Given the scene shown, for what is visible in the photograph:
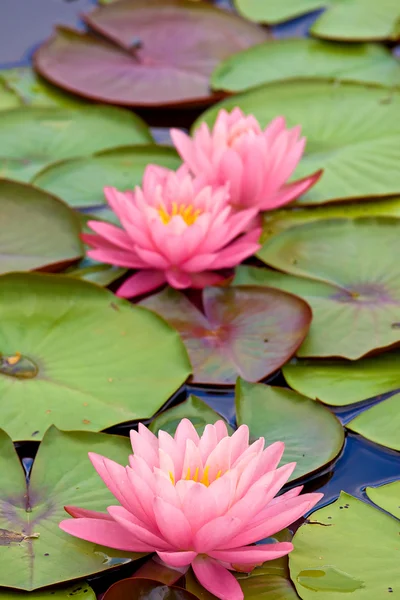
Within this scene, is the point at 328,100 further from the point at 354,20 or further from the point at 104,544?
the point at 104,544

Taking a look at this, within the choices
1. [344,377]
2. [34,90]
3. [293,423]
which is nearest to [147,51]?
[34,90]

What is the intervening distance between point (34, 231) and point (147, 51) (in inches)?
46.5

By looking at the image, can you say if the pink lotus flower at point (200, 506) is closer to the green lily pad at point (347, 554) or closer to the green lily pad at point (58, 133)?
the green lily pad at point (347, 554)

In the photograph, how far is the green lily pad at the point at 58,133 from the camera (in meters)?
2.43

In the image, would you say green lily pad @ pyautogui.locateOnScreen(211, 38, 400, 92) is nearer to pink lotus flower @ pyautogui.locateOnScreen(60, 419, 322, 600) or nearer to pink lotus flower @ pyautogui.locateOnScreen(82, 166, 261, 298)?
pink lotus flower @ pyautogui.locateOnScreen(82, 166, 261, 298)

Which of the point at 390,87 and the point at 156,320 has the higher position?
the point at 390,87

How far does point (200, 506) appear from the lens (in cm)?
119

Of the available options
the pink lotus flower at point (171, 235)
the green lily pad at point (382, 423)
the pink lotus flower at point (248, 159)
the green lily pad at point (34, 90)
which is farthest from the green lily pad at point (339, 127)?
the green lily pad at point (382, 423)

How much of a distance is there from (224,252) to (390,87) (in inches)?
42.5

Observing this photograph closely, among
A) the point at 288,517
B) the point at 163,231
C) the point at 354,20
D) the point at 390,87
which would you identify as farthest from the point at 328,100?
the point at 288,517

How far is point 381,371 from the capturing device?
1728 millimetres

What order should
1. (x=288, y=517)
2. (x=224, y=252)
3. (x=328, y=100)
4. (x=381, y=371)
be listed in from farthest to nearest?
(x=328, y=100) → (x=224, y=252) → (x=381, y=371) → (x=288, y=517)

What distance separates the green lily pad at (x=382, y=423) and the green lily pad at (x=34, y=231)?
82 centimetres

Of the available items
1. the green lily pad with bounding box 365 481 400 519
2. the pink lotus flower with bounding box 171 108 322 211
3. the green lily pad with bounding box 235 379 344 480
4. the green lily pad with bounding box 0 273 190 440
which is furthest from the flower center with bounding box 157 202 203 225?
the green lily pad with bounding box 365 481 400 519
